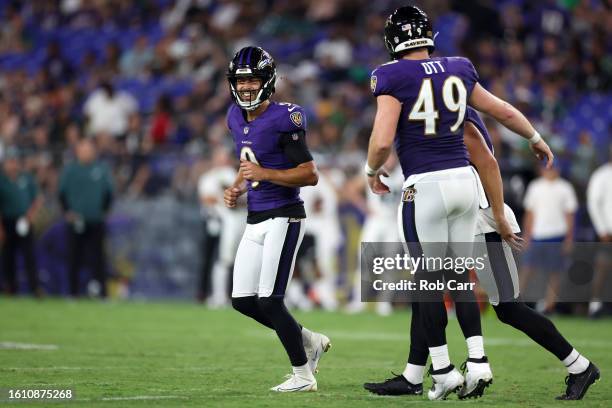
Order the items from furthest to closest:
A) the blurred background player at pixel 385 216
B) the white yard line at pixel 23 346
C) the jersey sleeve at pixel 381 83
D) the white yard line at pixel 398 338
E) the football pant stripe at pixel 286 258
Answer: the blurred background player at pixel 385 216, the white yard line at pixel 398 338, the white yard line at pixel 23 346, the football pant stripe at pixel 286 258, the jersey sleeve at pixel 381 83

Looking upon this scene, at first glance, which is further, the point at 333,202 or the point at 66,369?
the point at 333,202

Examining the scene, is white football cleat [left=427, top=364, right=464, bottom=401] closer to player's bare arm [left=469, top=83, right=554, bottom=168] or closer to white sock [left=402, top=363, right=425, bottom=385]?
white sock [left=402, top=363, right=425, bottom=385]

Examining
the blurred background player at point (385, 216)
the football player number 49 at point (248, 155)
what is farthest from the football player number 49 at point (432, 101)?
the blurred background player at point (385, 216)

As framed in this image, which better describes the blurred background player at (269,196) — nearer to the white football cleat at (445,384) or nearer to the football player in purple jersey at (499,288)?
the football player in purple jersey at (499,288)

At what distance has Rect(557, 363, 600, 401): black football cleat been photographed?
6.99 m

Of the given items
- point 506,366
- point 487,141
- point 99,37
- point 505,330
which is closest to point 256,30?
point 99,37

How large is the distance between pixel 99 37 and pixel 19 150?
19.5 feet

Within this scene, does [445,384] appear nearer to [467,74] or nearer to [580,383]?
[580,383]

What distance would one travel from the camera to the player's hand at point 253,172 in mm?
7383

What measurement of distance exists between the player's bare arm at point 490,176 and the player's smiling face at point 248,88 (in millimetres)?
1404

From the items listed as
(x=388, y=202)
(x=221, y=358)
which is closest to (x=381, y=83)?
(x=221, y=358)

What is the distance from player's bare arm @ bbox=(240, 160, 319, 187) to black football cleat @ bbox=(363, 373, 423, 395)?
1.37 m

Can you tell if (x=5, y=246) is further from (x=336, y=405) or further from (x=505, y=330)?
(x=336, y=405)

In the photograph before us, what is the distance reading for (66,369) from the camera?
27.3 feet
